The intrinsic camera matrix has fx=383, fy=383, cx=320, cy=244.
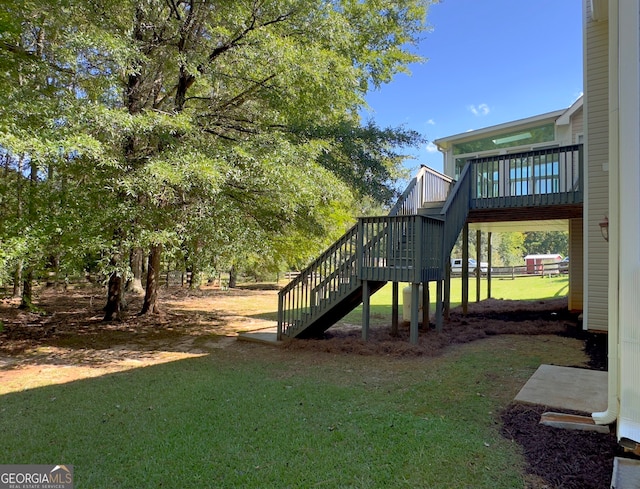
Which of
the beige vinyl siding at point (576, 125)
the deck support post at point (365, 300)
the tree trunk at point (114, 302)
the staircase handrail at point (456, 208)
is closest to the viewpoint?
the deck support post at point (365, 300)

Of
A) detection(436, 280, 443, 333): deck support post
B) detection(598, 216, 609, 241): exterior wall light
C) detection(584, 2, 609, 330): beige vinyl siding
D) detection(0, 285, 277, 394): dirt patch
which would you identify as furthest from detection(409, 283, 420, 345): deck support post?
detection(0, 285, 277, 394): dirt patch

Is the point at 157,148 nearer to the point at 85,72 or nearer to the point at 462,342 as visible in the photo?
the point at 85,72

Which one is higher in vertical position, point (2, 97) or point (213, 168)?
point (2, 97)

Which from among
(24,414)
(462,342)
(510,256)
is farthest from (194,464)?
(510,256)

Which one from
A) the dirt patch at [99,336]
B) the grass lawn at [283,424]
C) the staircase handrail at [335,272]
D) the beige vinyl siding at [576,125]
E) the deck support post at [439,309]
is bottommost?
the dirt patch at [99,336]

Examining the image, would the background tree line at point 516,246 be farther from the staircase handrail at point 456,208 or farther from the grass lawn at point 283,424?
the grass lawn at point 283,424

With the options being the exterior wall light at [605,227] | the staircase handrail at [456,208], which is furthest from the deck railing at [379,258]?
the exterior wall light at [605,227]

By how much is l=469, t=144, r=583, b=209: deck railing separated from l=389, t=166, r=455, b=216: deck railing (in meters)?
1.01

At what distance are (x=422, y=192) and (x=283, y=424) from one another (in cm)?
689

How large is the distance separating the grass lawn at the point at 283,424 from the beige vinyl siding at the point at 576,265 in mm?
5221

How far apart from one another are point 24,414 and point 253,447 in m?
2.80

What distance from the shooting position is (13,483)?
281 centimetres

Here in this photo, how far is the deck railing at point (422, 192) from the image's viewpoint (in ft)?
26.3

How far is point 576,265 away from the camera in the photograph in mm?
10445
